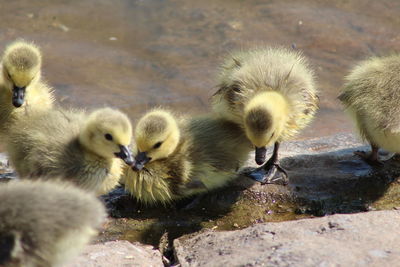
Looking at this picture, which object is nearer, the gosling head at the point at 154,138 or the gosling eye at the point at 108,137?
the gosling eye at the point at 108,137

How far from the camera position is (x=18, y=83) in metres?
4.54

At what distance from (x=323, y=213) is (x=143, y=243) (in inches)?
39.6

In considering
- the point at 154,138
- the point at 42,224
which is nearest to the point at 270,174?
the point at 154,138

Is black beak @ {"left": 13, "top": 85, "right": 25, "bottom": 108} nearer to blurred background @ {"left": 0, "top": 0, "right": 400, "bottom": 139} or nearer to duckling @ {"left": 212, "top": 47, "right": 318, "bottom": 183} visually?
duckling @ {"left": 212, "top": 47, "right": 318, "bottom": 183}

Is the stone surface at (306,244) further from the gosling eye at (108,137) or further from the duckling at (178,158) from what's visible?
the gosling eye at (108,137)

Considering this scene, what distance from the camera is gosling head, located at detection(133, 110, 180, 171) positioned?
3.96m

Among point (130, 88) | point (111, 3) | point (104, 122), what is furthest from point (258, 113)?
point (111, 3)

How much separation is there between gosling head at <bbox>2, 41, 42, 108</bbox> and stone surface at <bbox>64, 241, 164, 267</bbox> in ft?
4.55

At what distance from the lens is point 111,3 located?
7965 mm

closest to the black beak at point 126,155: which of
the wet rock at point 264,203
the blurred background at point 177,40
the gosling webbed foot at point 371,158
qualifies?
the wet rock at point 264,203

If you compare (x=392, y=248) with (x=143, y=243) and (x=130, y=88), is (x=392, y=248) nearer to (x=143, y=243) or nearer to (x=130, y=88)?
(x=143, y=243)

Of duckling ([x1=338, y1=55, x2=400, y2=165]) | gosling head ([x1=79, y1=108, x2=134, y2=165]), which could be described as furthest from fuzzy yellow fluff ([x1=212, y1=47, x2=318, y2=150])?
gosling head ([x1=79, y1=108, x2=134, y2=165])

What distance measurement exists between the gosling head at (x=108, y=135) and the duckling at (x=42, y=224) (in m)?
0.96

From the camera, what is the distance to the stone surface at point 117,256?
10.9 feet
